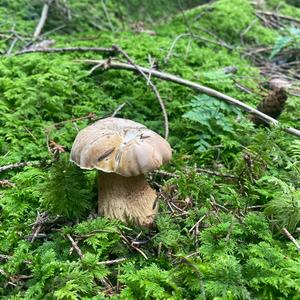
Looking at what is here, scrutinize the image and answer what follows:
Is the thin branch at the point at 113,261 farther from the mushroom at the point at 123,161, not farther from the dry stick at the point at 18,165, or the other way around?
the dry stick at the point at 18,165

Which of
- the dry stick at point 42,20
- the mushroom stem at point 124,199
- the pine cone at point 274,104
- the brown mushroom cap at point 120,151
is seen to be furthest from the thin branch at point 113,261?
the dry stick at point 42,20

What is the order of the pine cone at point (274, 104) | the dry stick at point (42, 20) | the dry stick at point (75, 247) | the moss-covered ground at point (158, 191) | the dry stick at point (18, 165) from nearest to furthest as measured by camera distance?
the moss-covered ground at point (158, 191), the dry stick at point (75, 247), the dry stick at point (18, 165), the pine cone at point (274, 104), the dry stick at point (42, 20)

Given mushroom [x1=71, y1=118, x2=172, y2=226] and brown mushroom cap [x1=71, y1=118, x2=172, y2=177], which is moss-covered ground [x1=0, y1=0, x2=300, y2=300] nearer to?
mushroom [x1=71, y1=118, x2=172, y2=226]

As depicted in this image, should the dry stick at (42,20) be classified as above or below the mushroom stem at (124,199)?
above

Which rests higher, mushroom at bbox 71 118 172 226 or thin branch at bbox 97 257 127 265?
mushroom at bbox 71 118 172 226

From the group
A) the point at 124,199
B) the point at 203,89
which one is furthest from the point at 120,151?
the point at 203,89

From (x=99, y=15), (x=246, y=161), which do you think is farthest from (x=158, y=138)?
(x=99, y=15)

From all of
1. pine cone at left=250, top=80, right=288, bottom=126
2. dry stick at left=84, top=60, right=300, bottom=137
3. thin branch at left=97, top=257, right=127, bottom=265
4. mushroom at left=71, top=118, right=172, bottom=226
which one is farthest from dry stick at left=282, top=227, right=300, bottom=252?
pine cone at left=250, top=80, right=288, bottom=126

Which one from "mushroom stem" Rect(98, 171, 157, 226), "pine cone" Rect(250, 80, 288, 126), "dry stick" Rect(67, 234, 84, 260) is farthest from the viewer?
"pine cone" Rect(250, 80, 288, 126)
